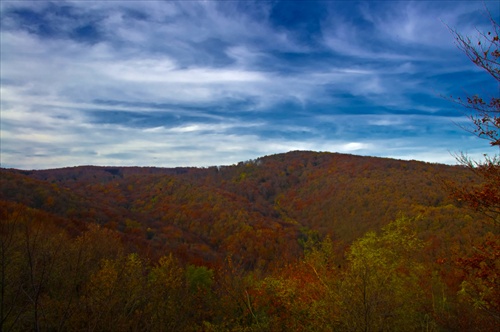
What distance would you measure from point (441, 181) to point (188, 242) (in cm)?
7692

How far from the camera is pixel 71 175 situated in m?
165

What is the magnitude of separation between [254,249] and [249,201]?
179ft

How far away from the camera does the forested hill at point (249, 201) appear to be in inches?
2753

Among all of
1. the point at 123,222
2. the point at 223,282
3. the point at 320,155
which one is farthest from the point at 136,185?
the point at 223,282

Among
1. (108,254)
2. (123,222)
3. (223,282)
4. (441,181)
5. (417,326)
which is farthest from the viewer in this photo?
(123,222)

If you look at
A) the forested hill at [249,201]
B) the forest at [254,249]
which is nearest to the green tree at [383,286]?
the forest at [254,249]

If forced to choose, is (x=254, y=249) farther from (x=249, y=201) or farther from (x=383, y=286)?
(x=383, y=286)

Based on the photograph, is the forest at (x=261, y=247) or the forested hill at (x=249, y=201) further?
the forested hill at (x=249, y=201)

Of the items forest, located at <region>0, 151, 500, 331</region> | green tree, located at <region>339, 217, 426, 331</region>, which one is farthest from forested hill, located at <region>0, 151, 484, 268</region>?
green tree, located at <region>339, 217, 426, 331</region>

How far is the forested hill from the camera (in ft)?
229

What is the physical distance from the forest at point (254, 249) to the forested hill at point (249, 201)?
63cm

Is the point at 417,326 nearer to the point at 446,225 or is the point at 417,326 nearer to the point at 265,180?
the point at 446,225

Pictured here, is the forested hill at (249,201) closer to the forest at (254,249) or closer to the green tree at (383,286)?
the forest at (254,249)

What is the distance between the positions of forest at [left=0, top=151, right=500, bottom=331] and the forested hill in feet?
2.06
